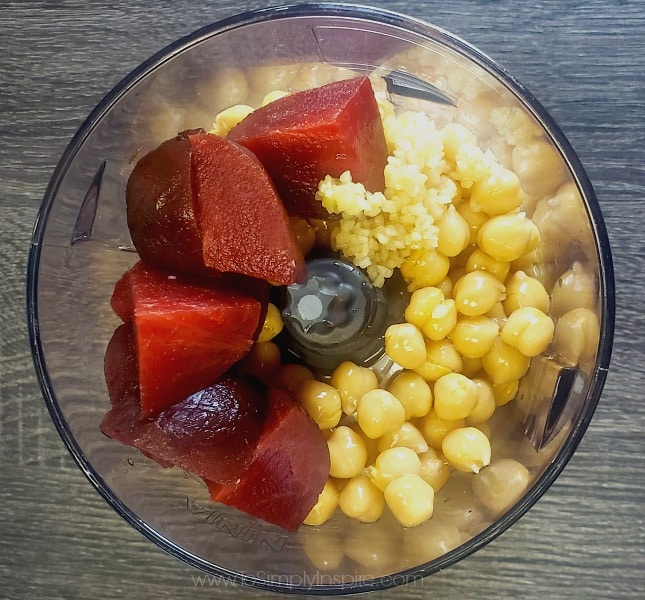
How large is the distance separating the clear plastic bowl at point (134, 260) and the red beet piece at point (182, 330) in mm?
118

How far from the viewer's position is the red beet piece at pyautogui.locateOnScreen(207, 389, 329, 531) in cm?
65

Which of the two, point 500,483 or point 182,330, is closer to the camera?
point 182,330

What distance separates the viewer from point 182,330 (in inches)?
24.0

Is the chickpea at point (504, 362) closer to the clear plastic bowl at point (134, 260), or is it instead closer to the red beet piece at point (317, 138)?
the clear plastic bowl at point (134, 260)

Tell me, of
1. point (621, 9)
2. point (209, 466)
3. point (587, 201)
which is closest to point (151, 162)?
point (209, 466)

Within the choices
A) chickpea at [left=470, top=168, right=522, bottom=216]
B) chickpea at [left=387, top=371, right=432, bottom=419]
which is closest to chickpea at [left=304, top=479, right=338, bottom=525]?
chickpea at [left=387, top=371, right=432, bottom=419]

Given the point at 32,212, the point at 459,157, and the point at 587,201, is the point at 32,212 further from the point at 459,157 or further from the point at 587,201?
the point at 587,201

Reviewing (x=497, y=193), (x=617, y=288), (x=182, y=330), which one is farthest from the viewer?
(x=617, y=288)

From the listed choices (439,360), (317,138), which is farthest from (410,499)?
(317,138)

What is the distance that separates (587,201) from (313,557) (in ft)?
1.51

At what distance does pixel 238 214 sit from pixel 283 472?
24cm

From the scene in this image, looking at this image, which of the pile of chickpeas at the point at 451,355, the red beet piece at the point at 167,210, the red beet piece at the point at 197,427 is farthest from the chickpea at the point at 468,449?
the red beet piece at the point at 167,210

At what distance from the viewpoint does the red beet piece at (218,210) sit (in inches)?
24.0

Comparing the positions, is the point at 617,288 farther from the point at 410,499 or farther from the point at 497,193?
the point at 410,499
